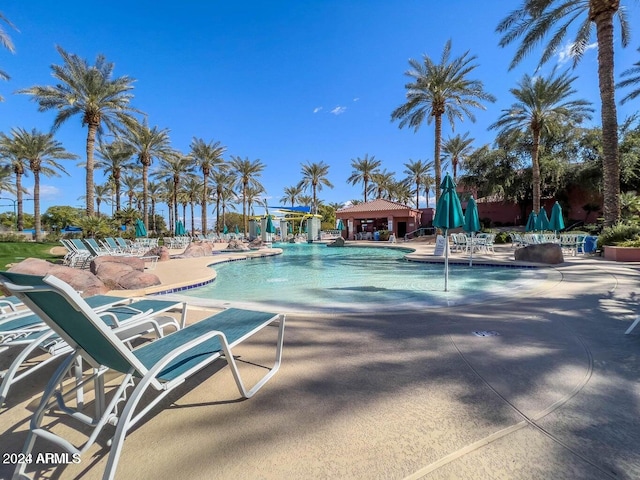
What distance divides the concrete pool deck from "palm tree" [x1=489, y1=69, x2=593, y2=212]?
2095 cm

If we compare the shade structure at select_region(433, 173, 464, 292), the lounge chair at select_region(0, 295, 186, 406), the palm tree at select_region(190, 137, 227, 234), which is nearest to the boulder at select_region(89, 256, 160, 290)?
the lounge chair at select_region(0, 295, 186, 406)

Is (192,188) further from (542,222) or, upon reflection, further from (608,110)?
(608,110)

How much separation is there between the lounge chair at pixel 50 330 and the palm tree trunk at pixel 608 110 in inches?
601

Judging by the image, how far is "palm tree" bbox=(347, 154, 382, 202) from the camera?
3916cm

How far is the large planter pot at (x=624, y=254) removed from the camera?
9695mm

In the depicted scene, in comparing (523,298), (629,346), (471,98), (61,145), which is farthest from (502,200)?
(61,145)

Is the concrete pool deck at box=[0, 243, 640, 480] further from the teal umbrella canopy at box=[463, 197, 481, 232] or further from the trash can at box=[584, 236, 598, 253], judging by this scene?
the trash can at box=[584, 236, 598, 253]

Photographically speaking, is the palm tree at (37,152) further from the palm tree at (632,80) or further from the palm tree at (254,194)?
the palm tree at (632,80)

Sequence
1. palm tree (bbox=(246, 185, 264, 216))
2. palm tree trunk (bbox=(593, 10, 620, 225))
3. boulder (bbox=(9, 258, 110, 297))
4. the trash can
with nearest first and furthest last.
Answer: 1. boulder (bbox=(9, 258, 110, 297))
2. palm tree trunk (bbox=(593, 10, 620, 225))
3. the trash can
4. palm tree (bbox=(246, 185, 264, 216))

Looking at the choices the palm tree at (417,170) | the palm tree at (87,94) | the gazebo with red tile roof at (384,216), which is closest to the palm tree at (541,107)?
the gazebo with red tile roof at (384,216)

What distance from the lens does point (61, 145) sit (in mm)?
28266

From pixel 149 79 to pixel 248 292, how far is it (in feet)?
66.9

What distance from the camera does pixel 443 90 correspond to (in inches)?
795

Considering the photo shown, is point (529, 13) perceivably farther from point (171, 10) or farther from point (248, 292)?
point (248, 292)
